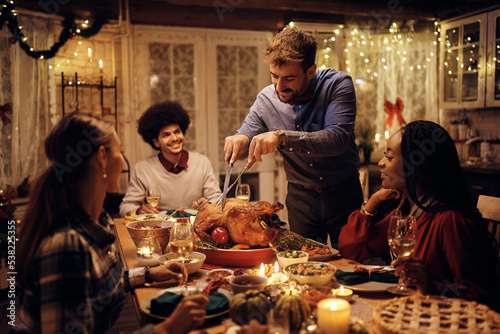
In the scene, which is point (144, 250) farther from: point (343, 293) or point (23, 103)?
point (23, 103)

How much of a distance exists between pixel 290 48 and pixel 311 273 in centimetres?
111

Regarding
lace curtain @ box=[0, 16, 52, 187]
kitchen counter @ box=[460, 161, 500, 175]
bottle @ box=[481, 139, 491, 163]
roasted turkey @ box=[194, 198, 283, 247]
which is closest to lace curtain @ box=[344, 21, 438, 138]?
bottle @ box=[481, 139, 491, 163]

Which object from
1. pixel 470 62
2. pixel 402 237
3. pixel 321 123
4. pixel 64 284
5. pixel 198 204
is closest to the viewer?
pixel 64 284

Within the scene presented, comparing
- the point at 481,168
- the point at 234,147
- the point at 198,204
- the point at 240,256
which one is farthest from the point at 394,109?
the point at 240,256

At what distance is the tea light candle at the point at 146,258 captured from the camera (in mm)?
1735

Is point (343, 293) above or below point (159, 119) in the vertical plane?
below

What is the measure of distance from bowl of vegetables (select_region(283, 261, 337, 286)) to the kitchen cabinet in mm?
3950

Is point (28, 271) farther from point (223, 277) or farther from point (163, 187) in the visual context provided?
point (163, 187)

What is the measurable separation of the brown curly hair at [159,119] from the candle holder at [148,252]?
72.4 inches

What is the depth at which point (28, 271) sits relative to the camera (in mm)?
1206

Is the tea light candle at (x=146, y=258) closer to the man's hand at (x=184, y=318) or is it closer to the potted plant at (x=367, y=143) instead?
the man's hand at (x=184, y=318)

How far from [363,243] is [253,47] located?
3.86m

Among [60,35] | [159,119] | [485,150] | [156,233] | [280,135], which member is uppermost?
[60,35]

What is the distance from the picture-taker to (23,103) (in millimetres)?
4238
